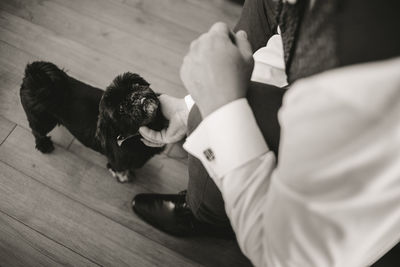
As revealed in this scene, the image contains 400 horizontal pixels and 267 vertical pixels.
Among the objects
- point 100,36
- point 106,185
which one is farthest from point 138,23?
point 106,185

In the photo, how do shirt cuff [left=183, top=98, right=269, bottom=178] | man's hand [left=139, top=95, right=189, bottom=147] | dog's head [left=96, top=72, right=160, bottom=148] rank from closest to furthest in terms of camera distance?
shirt cuff [left=183, top=98, right=269, bottom=178], dog's head [left=96, top=72, right=160, bottom=148], man's hand [left=139, top=95, right=189, bottom=147]

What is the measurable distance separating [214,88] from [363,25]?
10.1 inches

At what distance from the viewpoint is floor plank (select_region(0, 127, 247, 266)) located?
1219 mm

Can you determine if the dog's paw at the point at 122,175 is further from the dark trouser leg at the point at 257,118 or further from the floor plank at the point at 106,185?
the dark trouser leg at the point at 257,118

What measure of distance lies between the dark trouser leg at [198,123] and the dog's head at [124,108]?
11.9 inches

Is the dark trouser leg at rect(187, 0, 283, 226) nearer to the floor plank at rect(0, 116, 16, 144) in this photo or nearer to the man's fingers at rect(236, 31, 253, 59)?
the man's fingers at rect(236, 31, 253, 59)

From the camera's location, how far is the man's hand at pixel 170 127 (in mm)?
1094

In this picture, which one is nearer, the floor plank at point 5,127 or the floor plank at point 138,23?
the floor plank at point 5,127

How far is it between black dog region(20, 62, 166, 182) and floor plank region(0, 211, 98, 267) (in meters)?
0.35

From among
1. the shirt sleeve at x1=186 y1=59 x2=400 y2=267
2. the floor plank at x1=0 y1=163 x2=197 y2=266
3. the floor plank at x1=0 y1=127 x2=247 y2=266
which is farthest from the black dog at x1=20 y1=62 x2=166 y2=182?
the shirt sleeve at x1=186 y1=59 x2=400 y2=267

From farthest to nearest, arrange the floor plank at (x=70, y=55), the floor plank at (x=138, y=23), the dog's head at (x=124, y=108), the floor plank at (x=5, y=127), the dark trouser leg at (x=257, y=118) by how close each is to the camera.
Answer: the floor plank at (x=138, y=23) → the floor plank at (x=70, y=55) → the floor plank at (x=5, y=127) → the dog's head at (x=124, y=108) → the dark trouser leg at (x=257, y=118)

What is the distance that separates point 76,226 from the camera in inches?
47.8

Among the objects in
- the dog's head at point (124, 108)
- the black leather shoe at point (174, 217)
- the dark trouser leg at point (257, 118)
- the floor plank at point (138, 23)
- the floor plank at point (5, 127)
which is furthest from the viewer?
the floor plank at point (138, 23)

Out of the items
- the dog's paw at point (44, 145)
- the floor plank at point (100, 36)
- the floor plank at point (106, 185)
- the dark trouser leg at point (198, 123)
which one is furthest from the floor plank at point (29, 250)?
the floor plank at point (100, 36)
